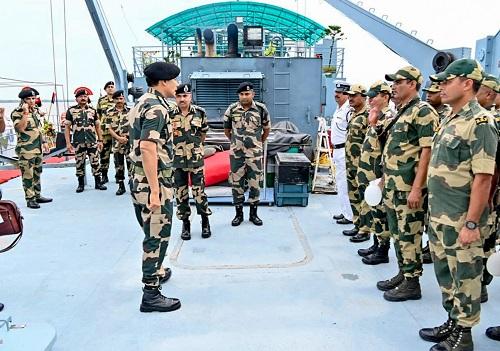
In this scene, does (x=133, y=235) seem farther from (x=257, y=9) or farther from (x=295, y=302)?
(x=257, y=9)

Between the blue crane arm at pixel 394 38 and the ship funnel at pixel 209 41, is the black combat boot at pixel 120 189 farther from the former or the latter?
the blue crane arm at pixel 394 38

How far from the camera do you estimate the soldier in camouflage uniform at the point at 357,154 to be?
4.01m

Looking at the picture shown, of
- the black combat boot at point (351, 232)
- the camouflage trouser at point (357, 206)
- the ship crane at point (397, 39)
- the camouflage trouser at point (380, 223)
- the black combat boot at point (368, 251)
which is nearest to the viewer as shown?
the camouflage trouser at point (380, 223)

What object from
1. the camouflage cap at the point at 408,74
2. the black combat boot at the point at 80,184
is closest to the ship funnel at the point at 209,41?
the black combat boot at the point at 80,184

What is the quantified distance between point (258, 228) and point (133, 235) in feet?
4.34

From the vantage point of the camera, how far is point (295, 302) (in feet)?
9.42

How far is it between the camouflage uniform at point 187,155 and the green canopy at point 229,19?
1039 centimetres

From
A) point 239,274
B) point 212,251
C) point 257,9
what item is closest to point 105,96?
point 212,251

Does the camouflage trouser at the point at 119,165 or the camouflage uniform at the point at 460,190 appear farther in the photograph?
the camouflage trouser at the point at 119,165

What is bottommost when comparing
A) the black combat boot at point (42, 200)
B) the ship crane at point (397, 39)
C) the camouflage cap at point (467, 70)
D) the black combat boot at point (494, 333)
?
the black combat boot at point (42, 200)

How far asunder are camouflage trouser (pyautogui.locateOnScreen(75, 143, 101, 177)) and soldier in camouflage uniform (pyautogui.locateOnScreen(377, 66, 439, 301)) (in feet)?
15.7

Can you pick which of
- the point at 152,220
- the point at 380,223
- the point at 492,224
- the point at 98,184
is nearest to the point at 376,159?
the point at 380,223

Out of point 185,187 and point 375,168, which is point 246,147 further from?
point 375,168

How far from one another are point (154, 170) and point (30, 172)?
12.2ft
